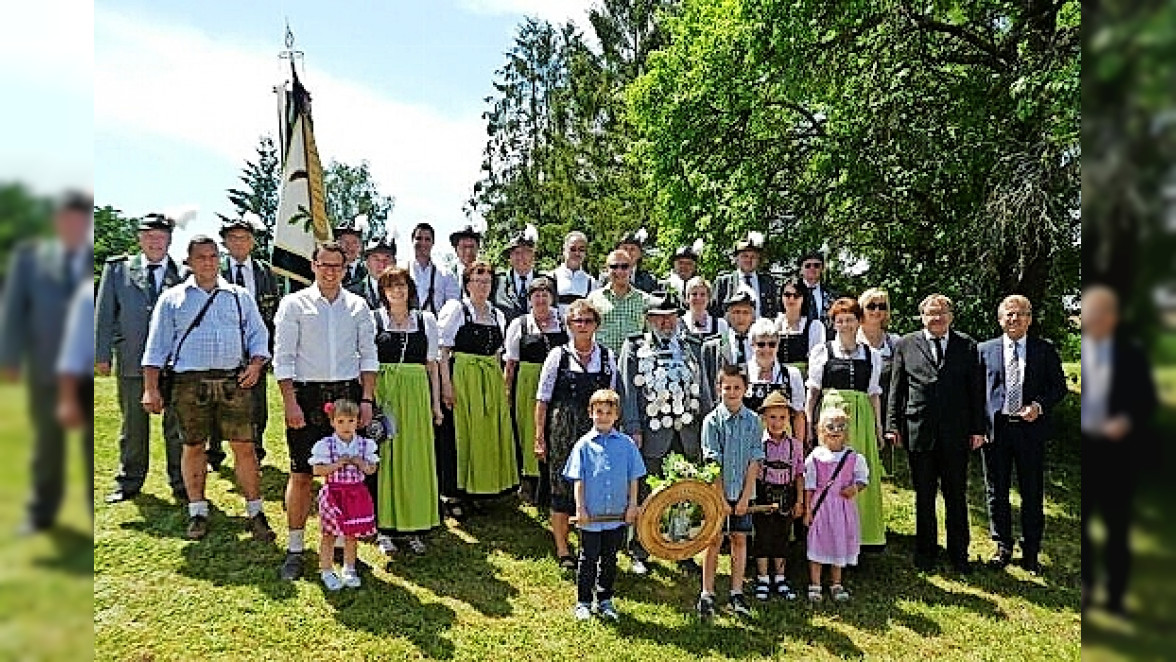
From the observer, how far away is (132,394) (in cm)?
609

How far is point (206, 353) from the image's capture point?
5.09 m

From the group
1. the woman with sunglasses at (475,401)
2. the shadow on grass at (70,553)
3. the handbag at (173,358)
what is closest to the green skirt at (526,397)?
A: the woman with sunglasses at (475,401)

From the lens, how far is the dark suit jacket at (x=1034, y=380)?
5.74 m

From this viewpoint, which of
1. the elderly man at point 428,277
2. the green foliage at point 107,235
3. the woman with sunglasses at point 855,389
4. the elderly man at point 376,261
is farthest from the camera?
the elderly man at point 428,277

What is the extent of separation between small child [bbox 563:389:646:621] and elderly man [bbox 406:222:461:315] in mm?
2204

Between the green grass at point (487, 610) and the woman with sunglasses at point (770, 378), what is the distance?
103 centimetres

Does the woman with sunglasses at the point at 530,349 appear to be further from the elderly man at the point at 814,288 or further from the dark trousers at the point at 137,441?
the dark trousers at the point at 137,441

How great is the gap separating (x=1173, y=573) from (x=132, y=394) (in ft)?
20.7

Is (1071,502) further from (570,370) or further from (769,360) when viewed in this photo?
(570,370)

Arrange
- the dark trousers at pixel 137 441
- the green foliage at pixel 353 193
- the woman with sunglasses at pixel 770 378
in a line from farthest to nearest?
the green foliage at pixel 353 193, the dark trousers at pixel 137 441, the woman with sunglasses at pixel 770 378

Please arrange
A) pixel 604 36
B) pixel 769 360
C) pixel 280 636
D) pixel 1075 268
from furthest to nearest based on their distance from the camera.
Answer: pixel 604 36, pixel 1075 268, pixel 769 360, pixel 280 636

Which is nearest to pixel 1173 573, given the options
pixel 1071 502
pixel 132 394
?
pixel 132 394

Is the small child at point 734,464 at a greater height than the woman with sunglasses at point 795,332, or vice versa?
the woman with sunglasses at point 795,332

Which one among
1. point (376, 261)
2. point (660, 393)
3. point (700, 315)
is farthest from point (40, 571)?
point (376, 261)
